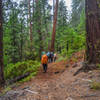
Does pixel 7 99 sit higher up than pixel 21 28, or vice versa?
pixel 21 28

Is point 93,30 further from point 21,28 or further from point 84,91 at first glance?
point 21,28

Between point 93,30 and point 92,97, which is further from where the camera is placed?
point 93,30

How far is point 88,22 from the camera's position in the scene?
5680 mm

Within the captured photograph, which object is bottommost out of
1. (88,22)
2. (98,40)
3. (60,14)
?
(98,40)

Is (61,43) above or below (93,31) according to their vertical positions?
below

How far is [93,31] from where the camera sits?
5551 mm

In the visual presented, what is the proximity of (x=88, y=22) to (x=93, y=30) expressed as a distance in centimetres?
49

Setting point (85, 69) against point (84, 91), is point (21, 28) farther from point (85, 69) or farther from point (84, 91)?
point (84, 91)

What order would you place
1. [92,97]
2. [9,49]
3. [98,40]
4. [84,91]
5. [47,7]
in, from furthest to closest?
[47,7] → [9,49] → [98,40] → [84,91] → [92,97]

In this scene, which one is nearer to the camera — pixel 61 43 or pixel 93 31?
pixel 93 31

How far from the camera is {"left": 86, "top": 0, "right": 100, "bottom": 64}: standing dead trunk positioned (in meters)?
5.43

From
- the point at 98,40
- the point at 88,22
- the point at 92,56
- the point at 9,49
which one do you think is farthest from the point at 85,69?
the point at 9,49

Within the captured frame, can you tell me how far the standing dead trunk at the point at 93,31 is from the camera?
17.8 feet

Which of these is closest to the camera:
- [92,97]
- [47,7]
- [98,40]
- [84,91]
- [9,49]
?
[92,97]
